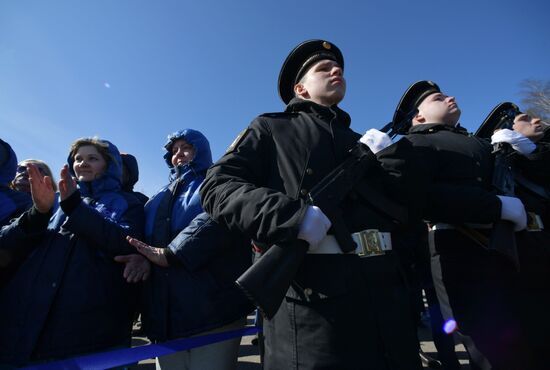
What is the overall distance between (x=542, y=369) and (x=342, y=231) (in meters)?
1.89

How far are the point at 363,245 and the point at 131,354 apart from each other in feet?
5.66

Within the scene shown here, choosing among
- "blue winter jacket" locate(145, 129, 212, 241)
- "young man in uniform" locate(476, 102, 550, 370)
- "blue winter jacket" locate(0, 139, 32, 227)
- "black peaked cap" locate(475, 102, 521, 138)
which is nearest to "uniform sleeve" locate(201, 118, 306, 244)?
"blue winter jacket" locate(145, 129, 212, 241)

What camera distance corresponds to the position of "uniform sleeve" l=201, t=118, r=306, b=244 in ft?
4.48

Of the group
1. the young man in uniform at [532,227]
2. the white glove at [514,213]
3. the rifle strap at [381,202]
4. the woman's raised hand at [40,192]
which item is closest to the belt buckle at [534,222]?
the young man in uniform at [532,227]

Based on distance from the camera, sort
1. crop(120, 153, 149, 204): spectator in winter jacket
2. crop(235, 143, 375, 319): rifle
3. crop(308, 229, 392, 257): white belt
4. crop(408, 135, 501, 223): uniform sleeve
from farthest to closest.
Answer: crop(120, 153, 149, 204): spectator in winter jacket < crop(408, 135, 501, 223): uniform sleeve < crop(308, 229, 392, 257): white belt < crop(235, 143, 375, 319): rifle

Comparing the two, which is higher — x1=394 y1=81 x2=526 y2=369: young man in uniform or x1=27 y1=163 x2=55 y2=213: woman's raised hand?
x1=27 y1=163 x2=55 y2=213: woman's raised hand

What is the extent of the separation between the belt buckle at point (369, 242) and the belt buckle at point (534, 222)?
1693mm

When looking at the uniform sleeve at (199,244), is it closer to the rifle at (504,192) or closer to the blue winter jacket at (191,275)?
the blue winter jacket at (191,275)

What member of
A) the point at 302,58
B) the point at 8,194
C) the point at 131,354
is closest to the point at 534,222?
the point at 302,58

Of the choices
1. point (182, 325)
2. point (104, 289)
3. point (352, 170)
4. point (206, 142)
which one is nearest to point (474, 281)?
point (352, 170)

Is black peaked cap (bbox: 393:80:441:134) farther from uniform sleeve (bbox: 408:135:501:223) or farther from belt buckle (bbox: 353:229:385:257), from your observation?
belt buckle (bbox: 353:229:385:257)

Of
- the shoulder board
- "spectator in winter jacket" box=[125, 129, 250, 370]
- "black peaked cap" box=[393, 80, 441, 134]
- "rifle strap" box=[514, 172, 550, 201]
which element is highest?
"black peaked cap" box=[393, 80, 441, 134]

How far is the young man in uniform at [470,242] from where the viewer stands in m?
2.09

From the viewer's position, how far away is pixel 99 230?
7.27ft
